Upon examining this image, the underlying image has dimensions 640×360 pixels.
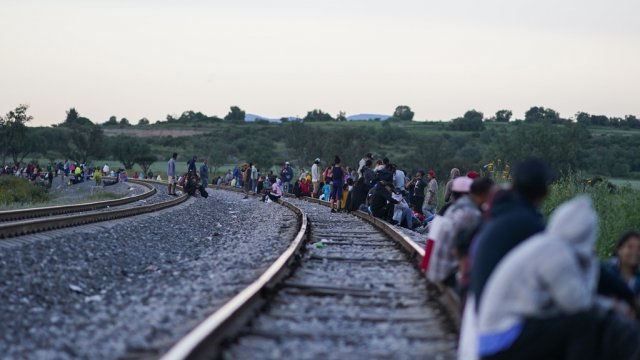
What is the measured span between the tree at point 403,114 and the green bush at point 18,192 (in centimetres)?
14027

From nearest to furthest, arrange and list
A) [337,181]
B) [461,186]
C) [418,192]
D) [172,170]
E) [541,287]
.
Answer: [541,287] → [461,186] → [418,192] → [337,181] → [172,170]

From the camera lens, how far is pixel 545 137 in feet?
208

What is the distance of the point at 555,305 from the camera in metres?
5.12

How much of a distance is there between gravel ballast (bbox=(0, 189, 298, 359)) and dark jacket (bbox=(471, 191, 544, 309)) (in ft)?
8.00

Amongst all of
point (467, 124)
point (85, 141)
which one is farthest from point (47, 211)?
point (467, 124)

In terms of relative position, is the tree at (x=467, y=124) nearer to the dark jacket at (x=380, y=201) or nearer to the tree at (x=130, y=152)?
the tree at (x=130, y=152)

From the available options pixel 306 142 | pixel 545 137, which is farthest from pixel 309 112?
pixel 545 137

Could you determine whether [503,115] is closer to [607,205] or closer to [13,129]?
[13,129]

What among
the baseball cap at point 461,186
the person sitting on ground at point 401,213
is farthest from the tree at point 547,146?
the baseball cap at point 461,186

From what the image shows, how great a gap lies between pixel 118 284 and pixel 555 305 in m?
7.32

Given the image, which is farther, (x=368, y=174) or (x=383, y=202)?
(x=368, y=174)

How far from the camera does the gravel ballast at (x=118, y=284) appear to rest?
291 inches

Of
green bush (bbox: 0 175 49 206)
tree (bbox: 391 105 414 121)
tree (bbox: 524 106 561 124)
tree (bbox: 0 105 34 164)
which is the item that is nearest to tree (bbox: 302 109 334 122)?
tree (bbox: 391 105 414 121)

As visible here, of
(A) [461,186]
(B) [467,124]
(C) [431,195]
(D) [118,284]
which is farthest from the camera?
(B) [467,124]
